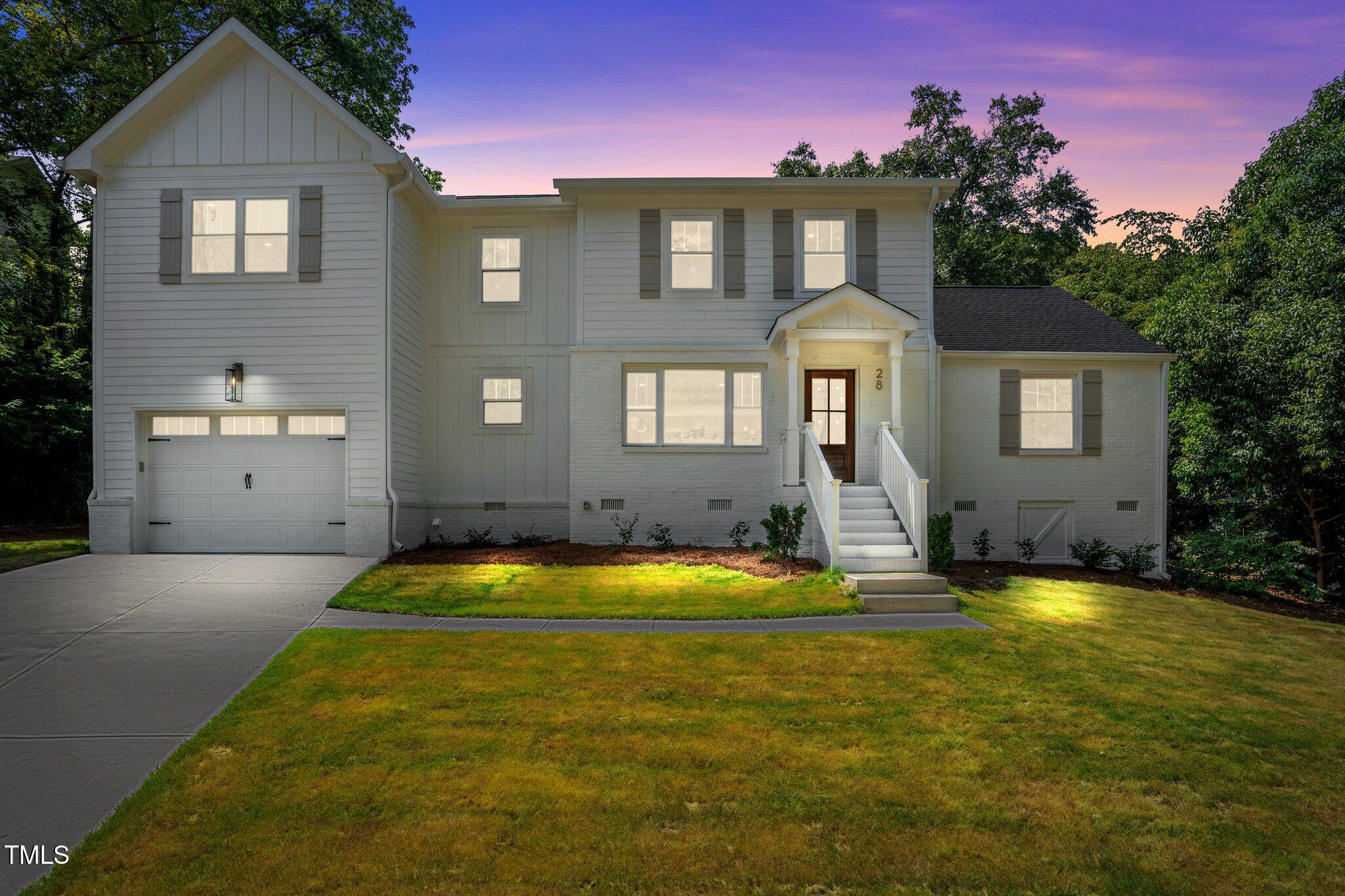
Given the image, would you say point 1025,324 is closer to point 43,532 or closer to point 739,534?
point 739,534

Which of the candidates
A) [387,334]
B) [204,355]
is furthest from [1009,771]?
[204,355]

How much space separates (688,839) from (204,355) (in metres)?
11.6

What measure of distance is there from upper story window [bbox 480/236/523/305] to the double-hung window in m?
2.84

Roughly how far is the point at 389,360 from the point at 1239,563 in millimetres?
15507

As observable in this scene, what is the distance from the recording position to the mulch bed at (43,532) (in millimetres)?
13234

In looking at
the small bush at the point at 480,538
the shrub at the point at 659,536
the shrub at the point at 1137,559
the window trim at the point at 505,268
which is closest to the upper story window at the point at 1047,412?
the shrub at the point at 1137,559

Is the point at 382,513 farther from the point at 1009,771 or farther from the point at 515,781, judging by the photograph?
the point at 1009,771

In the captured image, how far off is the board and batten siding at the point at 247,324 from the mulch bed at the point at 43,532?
127 inches

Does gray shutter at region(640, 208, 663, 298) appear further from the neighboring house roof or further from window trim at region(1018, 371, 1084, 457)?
window trim at region(1018, 371, 1084, 457)

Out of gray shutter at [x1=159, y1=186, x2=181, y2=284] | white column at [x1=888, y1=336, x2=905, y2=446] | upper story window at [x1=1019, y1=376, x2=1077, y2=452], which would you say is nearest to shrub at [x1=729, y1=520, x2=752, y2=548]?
white column at [x1=888, y1=336, x2=905, y2=446]

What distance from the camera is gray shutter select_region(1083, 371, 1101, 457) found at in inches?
520

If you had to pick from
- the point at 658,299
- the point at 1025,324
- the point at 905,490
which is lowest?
the point at 905,490

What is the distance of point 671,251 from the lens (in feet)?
42.1

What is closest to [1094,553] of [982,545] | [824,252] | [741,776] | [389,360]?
[982,545]
